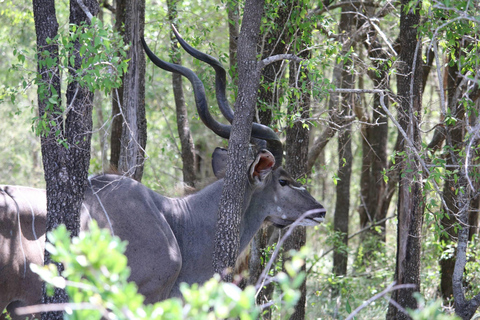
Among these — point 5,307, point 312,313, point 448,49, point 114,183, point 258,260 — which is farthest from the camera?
point 312,313

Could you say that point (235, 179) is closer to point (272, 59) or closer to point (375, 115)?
point (272, 59)

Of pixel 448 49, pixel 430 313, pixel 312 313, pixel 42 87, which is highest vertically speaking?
pixel 448 49

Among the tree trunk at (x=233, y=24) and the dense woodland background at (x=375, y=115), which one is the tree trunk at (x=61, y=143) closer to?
the dense woodland background at (x=375, y=115)

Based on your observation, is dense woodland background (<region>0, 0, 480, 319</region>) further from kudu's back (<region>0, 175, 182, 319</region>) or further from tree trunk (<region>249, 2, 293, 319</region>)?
kudu's back (<region>0, 175, 182, 319</region>)

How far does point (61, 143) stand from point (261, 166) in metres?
1.57

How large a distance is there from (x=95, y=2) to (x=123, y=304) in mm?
2403

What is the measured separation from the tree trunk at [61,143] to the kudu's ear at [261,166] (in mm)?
1274

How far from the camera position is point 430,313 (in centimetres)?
160

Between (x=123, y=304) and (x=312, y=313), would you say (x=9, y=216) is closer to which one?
(x=123, y=304)

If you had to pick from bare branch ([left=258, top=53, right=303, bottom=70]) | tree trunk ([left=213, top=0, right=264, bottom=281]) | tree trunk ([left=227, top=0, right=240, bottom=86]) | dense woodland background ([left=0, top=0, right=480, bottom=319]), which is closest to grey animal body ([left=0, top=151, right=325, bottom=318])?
dense woodland background ([left=0, top=0, right=480, bottom=319])

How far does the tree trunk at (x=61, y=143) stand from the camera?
3.18 metres

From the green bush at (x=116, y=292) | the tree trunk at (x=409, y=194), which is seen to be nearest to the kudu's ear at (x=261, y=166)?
the tree trunk at (x=409, y=194)

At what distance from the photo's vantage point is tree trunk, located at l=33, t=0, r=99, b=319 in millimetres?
3180

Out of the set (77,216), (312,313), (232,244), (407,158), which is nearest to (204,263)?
(232,244)
